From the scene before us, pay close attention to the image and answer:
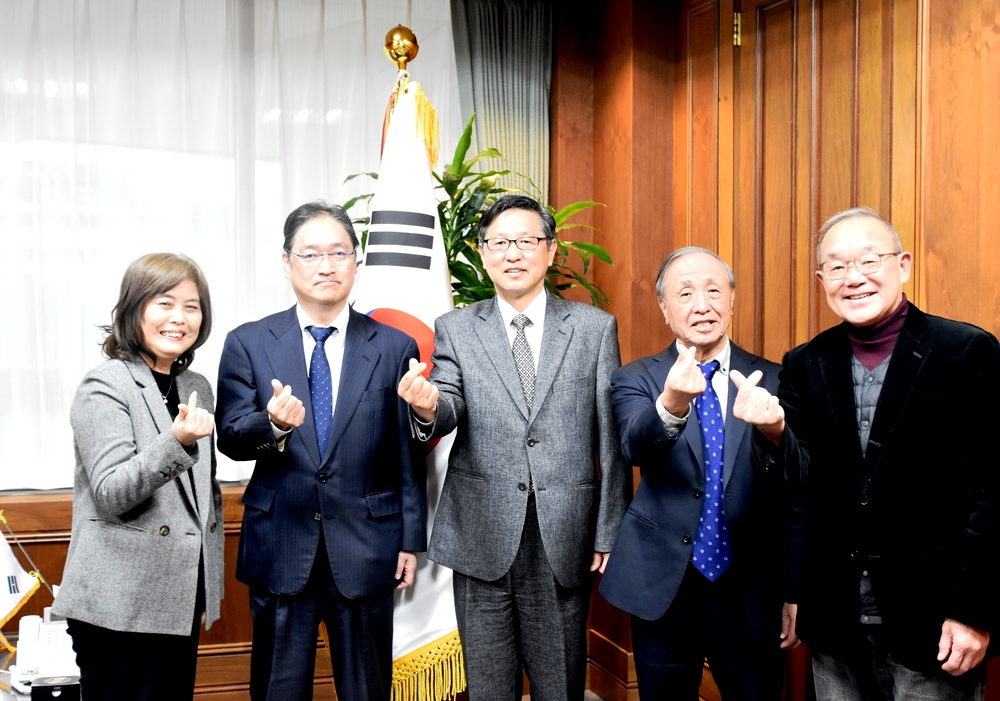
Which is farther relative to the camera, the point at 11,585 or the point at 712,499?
the point at 11,585

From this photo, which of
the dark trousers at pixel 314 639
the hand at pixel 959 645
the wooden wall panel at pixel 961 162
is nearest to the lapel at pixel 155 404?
the dark trousers at pixel 314 639

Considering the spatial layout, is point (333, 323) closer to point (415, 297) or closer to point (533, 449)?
point (415, 297)

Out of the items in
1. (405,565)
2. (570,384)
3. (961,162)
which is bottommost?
(405,565)

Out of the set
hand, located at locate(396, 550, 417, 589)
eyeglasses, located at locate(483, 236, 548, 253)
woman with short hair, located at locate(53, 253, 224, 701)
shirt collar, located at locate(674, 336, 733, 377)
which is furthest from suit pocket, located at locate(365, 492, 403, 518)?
shirt collar, located at locate(674, 336, 733, 377)

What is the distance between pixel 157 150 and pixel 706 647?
2.81m

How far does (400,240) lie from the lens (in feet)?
8.73

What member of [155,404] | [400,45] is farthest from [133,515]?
[400,45]

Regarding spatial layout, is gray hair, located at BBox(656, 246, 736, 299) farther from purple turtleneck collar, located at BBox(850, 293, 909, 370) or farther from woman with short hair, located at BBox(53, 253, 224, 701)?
woman with short hair, located at BBox(53, 253, 224, 701)

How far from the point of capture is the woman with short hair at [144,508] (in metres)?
1.86

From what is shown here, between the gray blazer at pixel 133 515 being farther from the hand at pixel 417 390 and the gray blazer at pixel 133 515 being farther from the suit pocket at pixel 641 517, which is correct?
the suit pocket at pixel 641 517

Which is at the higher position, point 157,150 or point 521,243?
point 157,150

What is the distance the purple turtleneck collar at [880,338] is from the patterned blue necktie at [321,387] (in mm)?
1249

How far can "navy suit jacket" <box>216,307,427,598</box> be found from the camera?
212cm

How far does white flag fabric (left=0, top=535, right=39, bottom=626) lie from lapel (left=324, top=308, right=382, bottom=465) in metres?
1.06
